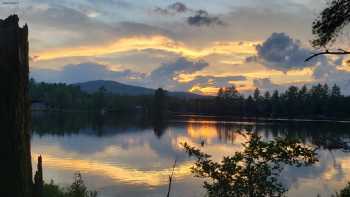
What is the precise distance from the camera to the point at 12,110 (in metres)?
11.2

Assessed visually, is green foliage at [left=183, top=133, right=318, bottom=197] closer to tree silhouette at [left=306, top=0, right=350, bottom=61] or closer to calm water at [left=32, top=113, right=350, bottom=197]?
tree silhouette at [left=306, top=0, right=350, bottom=61]

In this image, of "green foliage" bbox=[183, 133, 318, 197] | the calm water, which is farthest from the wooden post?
the calm water

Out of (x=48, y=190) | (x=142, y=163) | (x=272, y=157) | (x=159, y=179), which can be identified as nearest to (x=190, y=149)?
(x=272, y=157)

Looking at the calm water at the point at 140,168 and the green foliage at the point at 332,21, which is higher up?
the green foliage at the point at 332,21

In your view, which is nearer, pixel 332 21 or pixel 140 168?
pixel 332 21

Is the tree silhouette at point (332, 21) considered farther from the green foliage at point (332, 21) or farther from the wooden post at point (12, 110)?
the wooden post at point (12, 110)

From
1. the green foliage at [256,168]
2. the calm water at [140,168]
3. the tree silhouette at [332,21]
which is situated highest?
the tree silhouette at [332,21]

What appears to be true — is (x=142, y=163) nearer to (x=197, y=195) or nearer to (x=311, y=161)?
(x=197, y=195)

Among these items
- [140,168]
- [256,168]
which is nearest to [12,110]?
[256,168]

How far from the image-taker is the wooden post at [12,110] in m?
11.2

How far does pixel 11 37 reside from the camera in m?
11.3

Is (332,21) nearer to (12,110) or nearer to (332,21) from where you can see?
(332,21)

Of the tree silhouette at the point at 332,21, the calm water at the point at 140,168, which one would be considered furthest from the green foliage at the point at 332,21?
the calm water at the point at 140,168

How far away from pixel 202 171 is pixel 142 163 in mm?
49400
